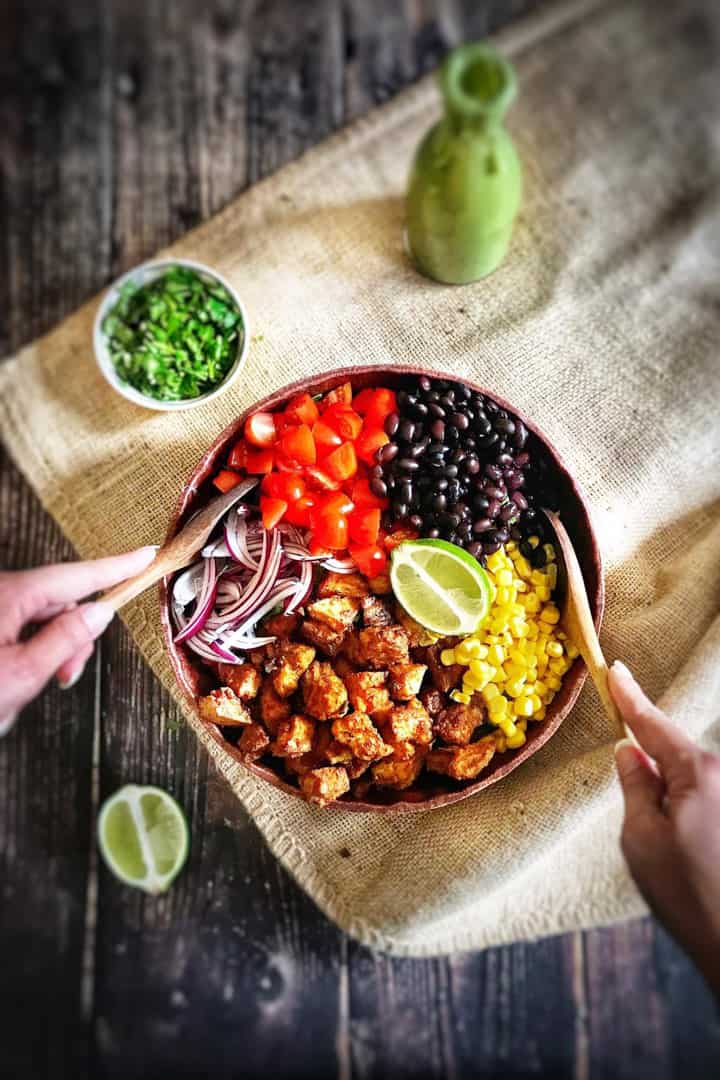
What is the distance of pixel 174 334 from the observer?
329cm

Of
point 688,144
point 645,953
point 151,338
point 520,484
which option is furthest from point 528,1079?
point 688,144

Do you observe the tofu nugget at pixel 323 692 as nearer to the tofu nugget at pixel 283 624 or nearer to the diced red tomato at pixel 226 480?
the tofu nugget at pixel 283 624

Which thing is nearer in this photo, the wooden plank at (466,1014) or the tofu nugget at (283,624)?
the tofu nugget at (283,624)

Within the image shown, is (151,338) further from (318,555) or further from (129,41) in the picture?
(129,41)

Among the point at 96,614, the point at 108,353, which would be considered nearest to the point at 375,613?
the point at 96,614

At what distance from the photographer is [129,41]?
384 cm

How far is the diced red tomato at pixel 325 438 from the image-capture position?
2.88 m

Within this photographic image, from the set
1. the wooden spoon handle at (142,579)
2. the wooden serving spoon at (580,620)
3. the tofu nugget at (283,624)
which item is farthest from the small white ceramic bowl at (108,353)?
the wooden serving spoon at (580,620)

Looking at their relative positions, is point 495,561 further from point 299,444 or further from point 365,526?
point 299,444

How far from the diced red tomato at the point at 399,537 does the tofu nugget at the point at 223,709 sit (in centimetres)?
75

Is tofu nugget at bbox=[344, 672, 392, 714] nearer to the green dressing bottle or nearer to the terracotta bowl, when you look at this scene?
the terracotta bowl

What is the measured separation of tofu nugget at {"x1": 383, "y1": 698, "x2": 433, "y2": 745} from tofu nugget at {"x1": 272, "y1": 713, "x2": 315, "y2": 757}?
10.8 inches

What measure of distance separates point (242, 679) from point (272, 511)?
1.98 feet

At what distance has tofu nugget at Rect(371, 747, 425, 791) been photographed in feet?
9.67
